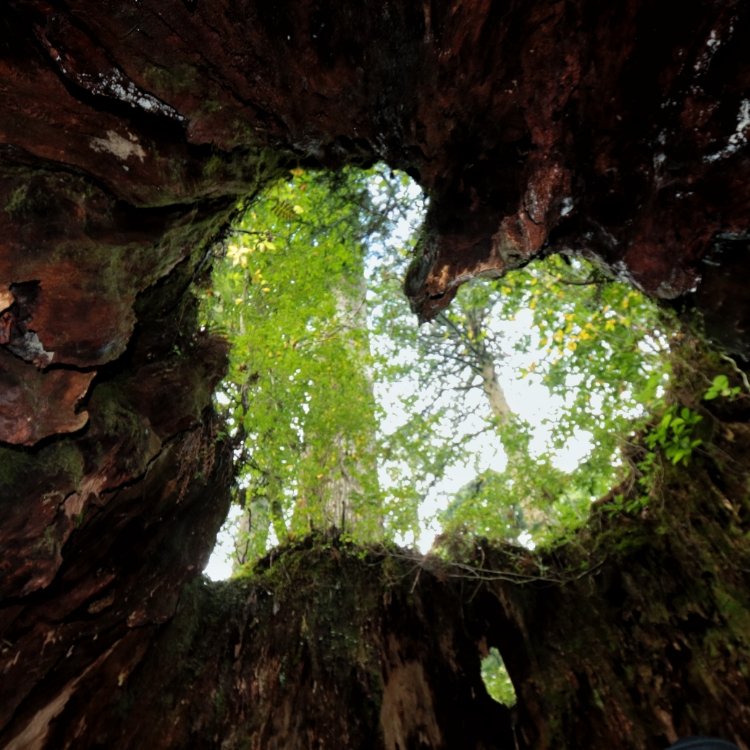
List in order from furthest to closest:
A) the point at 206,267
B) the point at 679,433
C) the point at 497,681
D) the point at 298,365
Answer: the point at 497,681
the point at 298,365
the point at 679,433
the point at 206,267

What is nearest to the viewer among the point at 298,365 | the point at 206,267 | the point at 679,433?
the point at 206,267

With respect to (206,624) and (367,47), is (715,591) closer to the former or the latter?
(206,624)

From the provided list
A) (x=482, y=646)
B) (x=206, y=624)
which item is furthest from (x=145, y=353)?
(x=482, y=646)

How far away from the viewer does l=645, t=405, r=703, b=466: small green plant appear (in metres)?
5.84

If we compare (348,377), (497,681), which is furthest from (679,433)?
(497,681)

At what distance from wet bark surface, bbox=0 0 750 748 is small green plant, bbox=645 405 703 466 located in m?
0.45

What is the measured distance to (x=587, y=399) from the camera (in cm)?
767

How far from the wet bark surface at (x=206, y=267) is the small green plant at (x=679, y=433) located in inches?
17.5

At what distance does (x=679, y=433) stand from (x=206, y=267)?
594 cm

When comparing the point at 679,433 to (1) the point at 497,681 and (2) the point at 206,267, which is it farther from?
(1) the point at 497,681

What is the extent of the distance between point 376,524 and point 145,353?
4385 mm

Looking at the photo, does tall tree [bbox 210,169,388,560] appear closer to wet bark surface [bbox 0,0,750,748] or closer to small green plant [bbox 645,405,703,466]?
wet bark surface [bbox 0,0,750,748]

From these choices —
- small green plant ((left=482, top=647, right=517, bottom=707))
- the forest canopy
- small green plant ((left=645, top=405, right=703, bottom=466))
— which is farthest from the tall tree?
small green plant ((left=482, top=647, right=517, bottom=707))

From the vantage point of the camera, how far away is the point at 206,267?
5.74m
